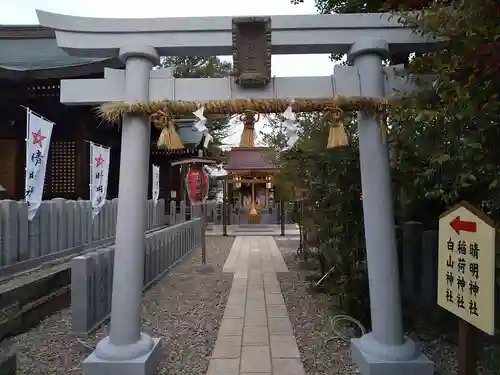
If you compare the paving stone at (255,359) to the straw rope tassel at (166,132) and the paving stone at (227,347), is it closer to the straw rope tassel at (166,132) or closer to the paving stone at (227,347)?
the paving stone at (227,347)

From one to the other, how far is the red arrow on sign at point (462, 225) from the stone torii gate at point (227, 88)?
96 cm

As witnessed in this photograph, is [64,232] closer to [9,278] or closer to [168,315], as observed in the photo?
[9,278]

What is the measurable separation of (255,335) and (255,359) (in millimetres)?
706

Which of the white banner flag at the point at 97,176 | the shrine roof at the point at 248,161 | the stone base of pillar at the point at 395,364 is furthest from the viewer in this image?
the shrine roof at the point at 248,161

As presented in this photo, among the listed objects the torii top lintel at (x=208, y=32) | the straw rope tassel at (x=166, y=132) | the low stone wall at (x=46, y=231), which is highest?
the torii top lintel at (x=208, y=32)

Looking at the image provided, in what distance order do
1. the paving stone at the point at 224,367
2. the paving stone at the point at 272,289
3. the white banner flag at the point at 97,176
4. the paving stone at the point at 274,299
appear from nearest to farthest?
the paving stone at the point at 224,367 → the paving stone at the point at 274,299 → the paving stone at the point at 272,289 → the white banner flag at the point at 97,176

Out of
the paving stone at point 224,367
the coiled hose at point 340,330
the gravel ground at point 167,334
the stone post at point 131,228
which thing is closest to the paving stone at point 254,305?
the gravel ground at point 167,334

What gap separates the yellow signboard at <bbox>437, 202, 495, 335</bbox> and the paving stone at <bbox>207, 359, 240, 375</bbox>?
1923 millimetres

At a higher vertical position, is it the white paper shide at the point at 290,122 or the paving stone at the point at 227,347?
the white paper shide at the point at 290,122

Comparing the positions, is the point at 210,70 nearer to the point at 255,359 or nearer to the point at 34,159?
the point at 34,159

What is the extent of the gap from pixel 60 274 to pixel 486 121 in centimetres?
545

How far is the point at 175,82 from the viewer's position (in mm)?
3525

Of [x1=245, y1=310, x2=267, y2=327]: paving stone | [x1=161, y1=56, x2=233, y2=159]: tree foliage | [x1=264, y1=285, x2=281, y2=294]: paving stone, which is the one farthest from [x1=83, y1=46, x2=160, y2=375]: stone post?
[x1=161, y1=56, x2=233, y2=159]: tree foliage

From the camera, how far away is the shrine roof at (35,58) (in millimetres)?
8578
